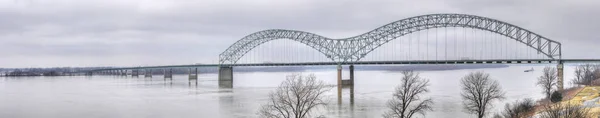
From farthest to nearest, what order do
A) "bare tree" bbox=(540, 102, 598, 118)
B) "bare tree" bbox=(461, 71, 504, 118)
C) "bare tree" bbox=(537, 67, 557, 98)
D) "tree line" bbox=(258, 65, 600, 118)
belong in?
"bare tree" bbox=(537, 67, 557, 98) < "bare tree" bbox=(461, 71, 504, 118) < "tree line" bbox=(258, 65, 600, 118) < "bare tree" bbox=(540, 102, 598, 118)

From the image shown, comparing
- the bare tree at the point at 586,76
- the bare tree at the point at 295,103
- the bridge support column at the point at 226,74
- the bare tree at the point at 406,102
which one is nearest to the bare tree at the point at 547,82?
the bare tree at the point at 586,76

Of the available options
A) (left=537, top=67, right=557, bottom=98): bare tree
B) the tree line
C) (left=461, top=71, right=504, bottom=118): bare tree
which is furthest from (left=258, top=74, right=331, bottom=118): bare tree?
(left=537, top=67, right=557, bottom=98): bare tree

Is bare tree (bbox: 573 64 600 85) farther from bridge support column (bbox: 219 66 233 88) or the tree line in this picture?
bridge support column (bbox: 219 66 233 88)

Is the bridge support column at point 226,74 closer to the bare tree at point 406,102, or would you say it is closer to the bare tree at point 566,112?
the bare tree at point 406,102

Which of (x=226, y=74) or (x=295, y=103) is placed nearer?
(x=295, y=103)

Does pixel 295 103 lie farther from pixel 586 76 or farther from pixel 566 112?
pixel 586 76

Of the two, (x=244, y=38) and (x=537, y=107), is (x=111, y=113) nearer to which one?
(x=537, y=107)

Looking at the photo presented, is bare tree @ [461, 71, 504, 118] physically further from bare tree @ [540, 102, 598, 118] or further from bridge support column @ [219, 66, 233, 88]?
bridge support column @ [219, 66, 233, 88]

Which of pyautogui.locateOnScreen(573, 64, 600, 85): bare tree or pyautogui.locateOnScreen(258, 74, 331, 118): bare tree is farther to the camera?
pyautogui.locateOnScreen(573, 64, 600, 85): bare tree

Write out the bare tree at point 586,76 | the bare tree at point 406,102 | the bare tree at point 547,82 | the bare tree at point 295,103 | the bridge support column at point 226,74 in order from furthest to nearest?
the bridge support column at point 226,74 → the bare tree at point 586,76 → the bare tree at point 547,82 → the bare tree at point 406,102 → the bare tree at point 295,103

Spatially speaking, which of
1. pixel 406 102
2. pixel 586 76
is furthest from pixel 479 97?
pixel 586 76

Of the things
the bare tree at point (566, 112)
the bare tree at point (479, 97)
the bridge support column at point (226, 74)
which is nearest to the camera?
the bare tree at point (566, 112)

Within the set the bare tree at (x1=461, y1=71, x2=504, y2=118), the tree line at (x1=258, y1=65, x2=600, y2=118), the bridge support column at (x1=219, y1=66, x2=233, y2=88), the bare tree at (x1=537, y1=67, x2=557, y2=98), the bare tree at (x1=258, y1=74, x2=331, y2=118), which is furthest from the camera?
the bridge support column at (x1=219, y1=66, x2=233, y2=88)

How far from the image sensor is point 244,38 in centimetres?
14412
